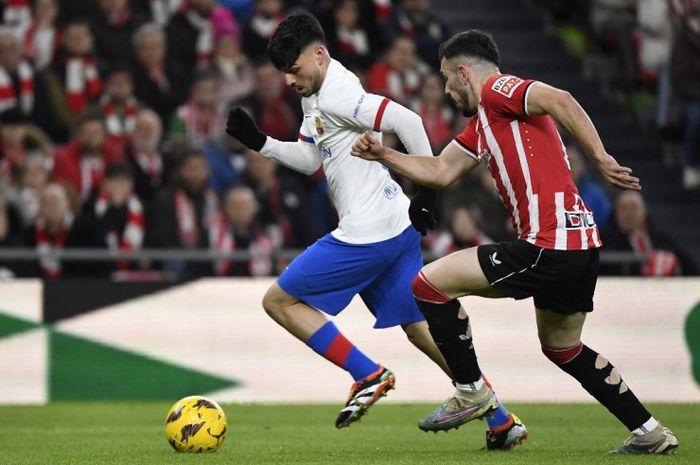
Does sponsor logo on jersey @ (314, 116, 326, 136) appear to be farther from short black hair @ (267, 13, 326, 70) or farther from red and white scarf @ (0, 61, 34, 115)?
red and white scarf @ (0, 61, 34, 115)

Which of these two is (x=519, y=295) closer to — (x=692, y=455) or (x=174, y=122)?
(x=692, y=455)

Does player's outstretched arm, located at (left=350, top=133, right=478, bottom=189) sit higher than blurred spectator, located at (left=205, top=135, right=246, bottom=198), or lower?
higher

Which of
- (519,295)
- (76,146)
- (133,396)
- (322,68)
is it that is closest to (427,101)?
(76,146)

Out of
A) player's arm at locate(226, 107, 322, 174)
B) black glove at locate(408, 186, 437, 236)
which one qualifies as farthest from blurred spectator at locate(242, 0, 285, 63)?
black glove at locate(408, 186, 437, 236)

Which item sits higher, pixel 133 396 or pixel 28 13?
pixel 28 13

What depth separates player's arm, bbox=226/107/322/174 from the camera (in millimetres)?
9203

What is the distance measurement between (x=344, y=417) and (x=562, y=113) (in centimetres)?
217

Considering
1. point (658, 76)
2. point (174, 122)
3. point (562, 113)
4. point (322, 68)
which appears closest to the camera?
point (562, 113)

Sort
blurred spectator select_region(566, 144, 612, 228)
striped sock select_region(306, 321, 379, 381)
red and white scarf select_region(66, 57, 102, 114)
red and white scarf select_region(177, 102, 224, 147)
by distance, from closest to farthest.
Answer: striped sock select_region(306, 321, 379, 381)
blurred spectator select_region(566, 144, 612, 228)
red and white scarf select_region(66, 57, 102, 114)
red and white scarf select_region(177, 102, 224, 147)

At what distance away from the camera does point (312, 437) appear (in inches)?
386

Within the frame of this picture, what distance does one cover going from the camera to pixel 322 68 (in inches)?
352

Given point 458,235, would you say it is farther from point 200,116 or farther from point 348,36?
point 348,36

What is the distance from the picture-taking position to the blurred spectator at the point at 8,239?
13.5 meters

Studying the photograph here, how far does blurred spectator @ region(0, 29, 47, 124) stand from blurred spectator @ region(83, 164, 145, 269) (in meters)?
1.68
